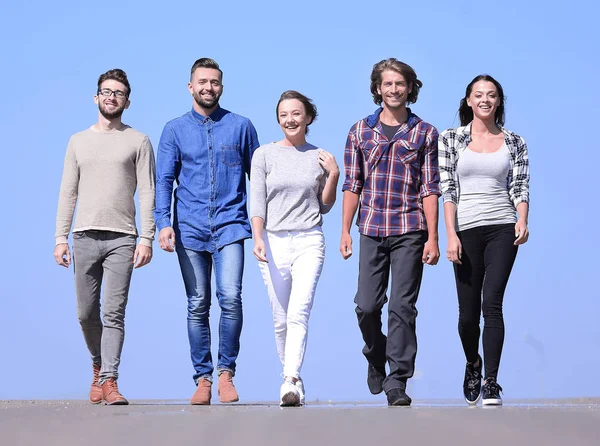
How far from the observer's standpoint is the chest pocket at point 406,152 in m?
7.75

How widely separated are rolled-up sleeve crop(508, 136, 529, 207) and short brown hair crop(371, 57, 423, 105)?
1.02m

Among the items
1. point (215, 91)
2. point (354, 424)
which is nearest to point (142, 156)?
point (215, 91)

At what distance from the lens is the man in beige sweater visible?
Result: 816 centimetres

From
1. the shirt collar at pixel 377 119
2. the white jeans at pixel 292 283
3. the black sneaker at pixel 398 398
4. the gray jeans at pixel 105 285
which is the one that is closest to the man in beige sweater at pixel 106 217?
the gray jeans at pixel 105 285

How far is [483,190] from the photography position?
8.05 meters

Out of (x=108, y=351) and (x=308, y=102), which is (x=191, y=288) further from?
(x=308, y=102)

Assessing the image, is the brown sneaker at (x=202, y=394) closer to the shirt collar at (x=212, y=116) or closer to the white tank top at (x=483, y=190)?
the shirt collar at (x=212, y=116)

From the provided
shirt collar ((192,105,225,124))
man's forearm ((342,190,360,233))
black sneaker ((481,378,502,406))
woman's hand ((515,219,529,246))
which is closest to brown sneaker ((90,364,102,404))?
shirt collar ((192,105,225,124))

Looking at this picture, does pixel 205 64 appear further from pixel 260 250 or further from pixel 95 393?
pixel 95 393

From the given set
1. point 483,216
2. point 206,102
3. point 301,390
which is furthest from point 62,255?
point 483,216

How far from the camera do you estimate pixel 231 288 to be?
26.4ft

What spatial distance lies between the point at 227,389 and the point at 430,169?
2.45 meters

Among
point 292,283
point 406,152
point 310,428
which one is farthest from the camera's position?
point 292,283
